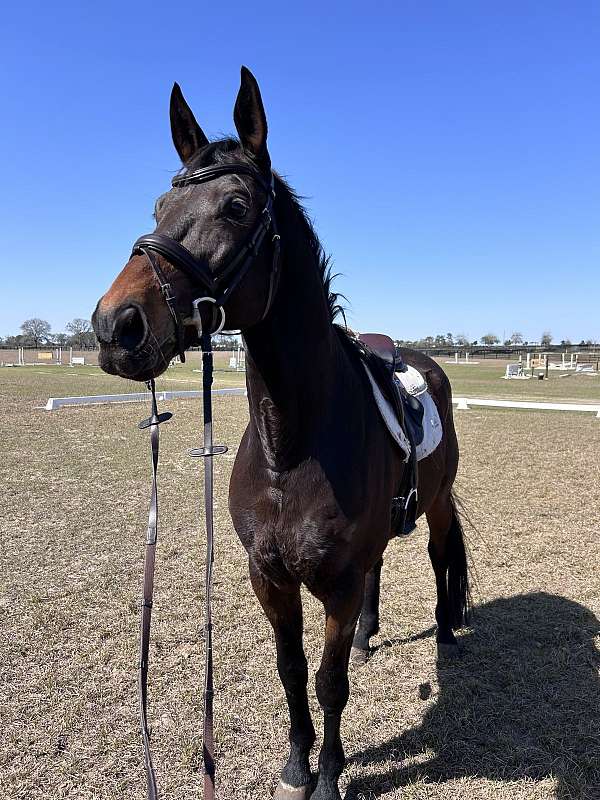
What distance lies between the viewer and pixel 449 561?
4465mm

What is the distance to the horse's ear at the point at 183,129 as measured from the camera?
2158 millimetres

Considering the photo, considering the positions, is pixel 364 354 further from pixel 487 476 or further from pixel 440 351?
pixel 440 351

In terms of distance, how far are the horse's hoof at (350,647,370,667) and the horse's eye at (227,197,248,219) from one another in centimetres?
338

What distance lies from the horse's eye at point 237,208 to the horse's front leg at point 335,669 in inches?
64.1

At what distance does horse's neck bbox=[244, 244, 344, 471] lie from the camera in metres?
2.28

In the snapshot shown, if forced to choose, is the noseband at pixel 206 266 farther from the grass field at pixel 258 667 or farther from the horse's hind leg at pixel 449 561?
the horse's hind leg at pixel 449 561

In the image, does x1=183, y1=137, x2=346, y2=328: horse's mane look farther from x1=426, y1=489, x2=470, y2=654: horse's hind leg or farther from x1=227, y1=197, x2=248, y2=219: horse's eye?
x1=426, y1=489, x2=470, y2=654: horse's hind leg

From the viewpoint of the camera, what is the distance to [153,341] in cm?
172

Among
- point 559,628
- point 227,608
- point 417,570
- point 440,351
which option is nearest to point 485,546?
point 417,570

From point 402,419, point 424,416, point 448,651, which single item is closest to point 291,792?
point 448,651

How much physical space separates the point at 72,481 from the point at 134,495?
1390 mm

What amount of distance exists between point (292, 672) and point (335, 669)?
0.29 meters

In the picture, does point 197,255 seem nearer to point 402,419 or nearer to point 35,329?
point 402,419

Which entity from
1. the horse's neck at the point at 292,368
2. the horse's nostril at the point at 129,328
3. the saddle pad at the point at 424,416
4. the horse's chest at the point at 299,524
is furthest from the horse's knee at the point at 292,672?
the horse's nostril at the point at 129,328
